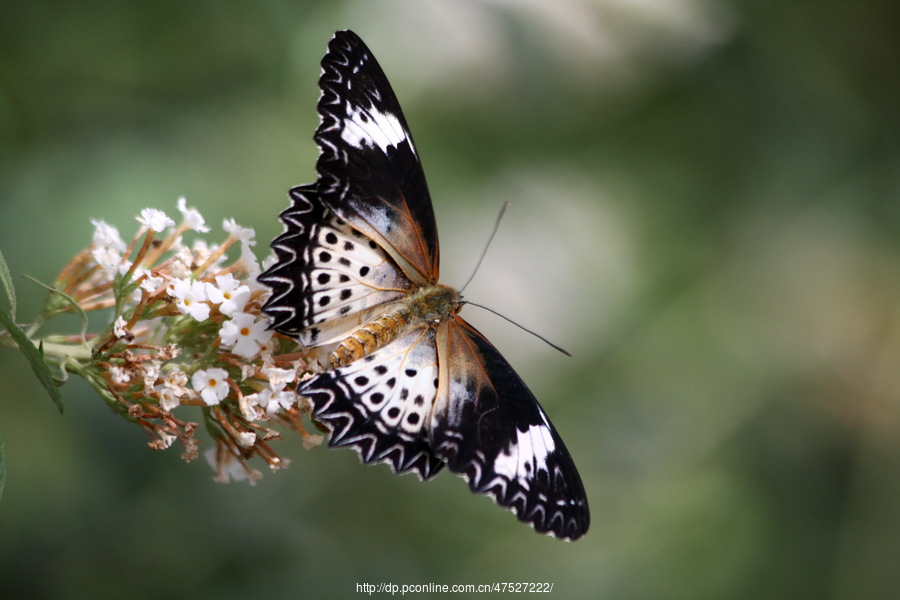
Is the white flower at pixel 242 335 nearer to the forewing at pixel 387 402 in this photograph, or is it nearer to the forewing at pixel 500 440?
the forewing at pixel 387 402

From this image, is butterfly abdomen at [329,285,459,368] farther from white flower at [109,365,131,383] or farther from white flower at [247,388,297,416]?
white flower at [109,365,131,383]

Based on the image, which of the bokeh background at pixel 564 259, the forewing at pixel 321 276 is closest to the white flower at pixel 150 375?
the forewing at pixel 321 276

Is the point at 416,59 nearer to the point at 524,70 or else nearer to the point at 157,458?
the point at 524,70

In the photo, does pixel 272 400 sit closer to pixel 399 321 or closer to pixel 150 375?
pixel 150 375

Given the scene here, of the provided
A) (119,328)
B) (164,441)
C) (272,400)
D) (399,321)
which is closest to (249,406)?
(272,400)

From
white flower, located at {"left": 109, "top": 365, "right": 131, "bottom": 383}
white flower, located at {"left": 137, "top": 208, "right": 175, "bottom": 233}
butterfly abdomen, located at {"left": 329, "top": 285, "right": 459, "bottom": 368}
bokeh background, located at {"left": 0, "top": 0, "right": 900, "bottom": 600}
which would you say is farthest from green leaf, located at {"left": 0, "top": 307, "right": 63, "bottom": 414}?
bokeh background, located at {"left": 0, "top": 0, "right": 900, "bottom": 600}

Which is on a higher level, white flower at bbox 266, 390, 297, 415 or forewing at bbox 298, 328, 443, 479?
forewing at bbox 298, 328, 443, 479

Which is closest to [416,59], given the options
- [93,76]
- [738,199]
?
[93,76]

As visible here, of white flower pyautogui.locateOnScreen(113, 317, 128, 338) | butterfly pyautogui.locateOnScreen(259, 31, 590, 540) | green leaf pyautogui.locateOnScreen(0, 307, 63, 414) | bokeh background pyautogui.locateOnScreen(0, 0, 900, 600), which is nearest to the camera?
green leaf pyautogui.locateOnScreen(0, 307, 63, 414)
